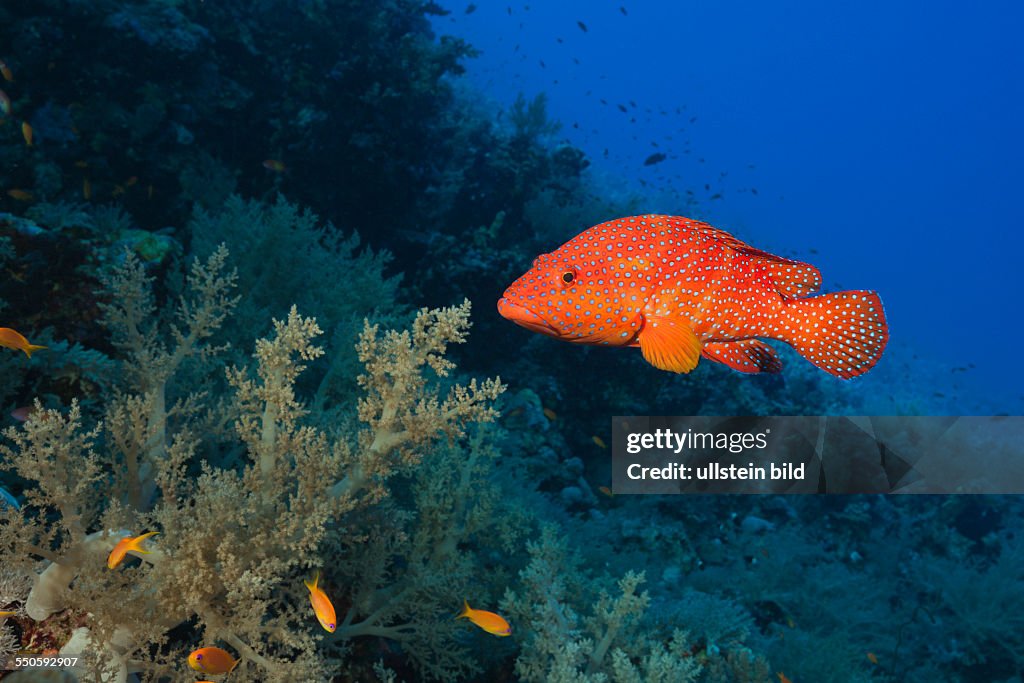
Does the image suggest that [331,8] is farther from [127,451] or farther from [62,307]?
[127,451]

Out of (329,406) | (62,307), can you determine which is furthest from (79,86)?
(329,406)

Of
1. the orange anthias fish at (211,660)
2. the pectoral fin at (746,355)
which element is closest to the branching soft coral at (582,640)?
the orange anthias fish at (211,660)

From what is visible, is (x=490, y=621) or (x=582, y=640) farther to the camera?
(x=582, y=640)

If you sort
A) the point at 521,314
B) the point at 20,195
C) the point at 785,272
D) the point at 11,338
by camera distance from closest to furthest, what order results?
the point at 521,314 → the point at 785,272 → the point at 11,338 → the point at 20,195

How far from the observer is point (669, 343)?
6.29 feet

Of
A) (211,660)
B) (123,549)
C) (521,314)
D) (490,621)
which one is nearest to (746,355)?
(521,314)

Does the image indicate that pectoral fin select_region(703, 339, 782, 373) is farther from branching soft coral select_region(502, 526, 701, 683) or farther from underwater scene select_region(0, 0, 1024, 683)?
branching soft coral select_region(502, 526, 701, 683)

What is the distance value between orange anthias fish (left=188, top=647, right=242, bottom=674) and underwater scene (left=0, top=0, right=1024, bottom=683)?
0.01 m

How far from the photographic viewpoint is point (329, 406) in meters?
5.57

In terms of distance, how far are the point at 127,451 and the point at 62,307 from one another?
7.15 feet

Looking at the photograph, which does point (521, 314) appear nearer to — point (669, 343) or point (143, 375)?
point (669, 343)

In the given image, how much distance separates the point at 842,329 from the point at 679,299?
2.01 feet

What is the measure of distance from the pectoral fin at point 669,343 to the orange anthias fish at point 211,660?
2196 millimetres

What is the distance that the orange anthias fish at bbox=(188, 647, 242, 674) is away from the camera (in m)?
2.28
